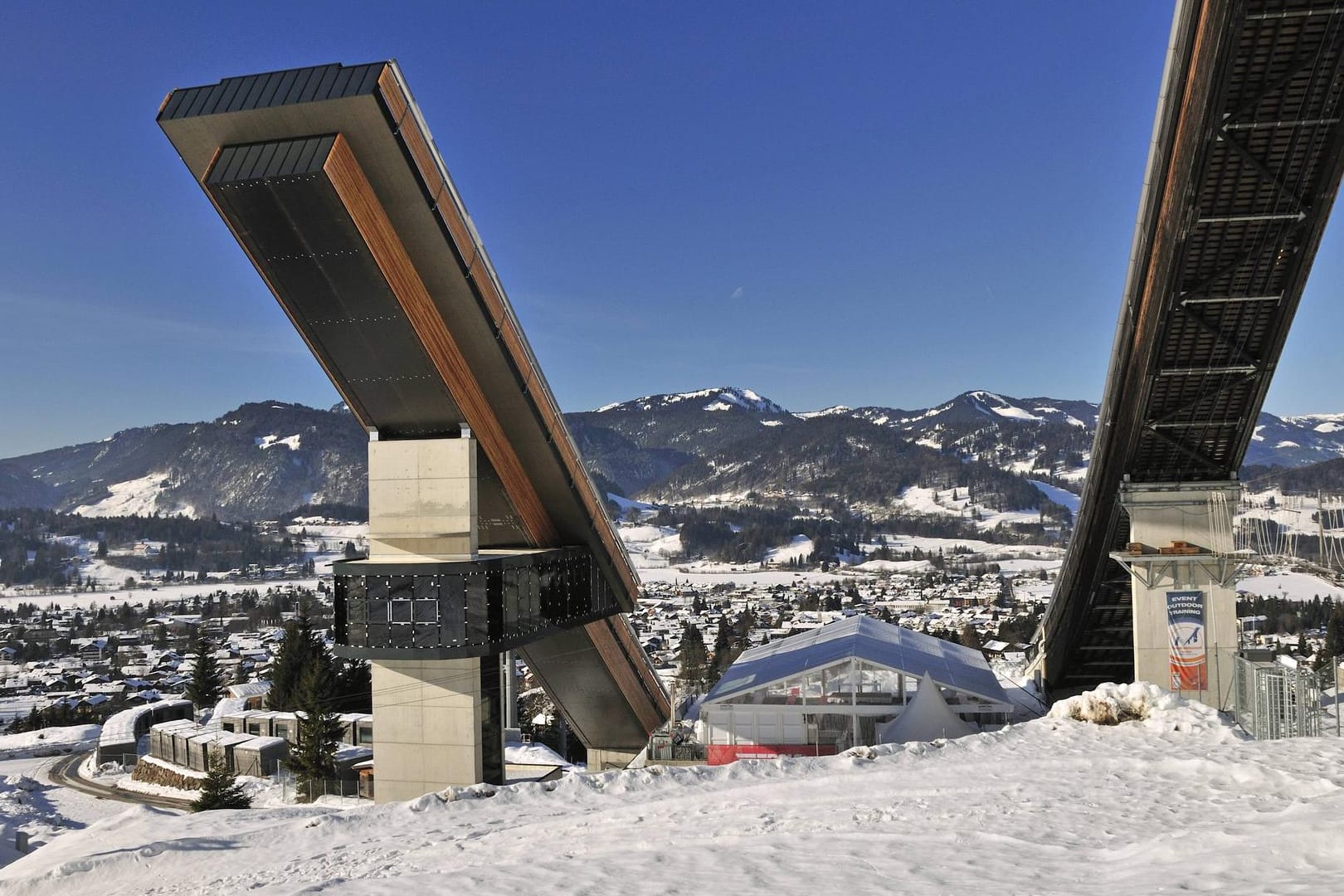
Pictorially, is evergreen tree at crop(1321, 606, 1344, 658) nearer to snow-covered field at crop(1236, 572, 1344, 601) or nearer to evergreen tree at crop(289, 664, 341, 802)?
snow-covered field at crop(1236, 572, 1344, 601)

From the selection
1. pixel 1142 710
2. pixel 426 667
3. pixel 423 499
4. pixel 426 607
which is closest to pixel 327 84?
pixel 423 499

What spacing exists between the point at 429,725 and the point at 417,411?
6.77 metres

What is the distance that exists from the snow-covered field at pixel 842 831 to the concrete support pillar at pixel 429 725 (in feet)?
13.7

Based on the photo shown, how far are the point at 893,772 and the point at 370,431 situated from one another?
12695 millimetres

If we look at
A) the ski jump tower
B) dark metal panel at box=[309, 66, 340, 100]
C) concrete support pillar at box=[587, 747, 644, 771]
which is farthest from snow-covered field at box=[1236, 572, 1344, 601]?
dark metal panel at box=[309, 66, 340, 100]

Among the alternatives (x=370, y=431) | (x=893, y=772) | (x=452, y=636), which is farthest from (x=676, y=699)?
(x=893, y=772)

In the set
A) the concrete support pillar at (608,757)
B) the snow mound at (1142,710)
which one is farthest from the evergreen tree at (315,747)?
the snow mound at (1142,710)

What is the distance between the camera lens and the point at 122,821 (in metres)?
16.9

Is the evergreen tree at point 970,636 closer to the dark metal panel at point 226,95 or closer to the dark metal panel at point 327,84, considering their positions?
the dark metal panel at point 327,84

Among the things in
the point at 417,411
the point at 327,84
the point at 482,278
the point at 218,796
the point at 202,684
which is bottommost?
the point at 202,684

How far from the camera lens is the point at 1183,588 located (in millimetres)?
22250

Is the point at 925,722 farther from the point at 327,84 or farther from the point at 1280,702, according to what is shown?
the point at 327,84

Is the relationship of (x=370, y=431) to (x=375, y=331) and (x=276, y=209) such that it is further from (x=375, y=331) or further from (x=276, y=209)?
(x=276, y=209)

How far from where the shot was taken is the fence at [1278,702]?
1656 cm
